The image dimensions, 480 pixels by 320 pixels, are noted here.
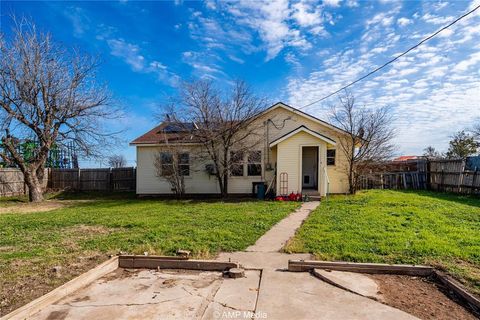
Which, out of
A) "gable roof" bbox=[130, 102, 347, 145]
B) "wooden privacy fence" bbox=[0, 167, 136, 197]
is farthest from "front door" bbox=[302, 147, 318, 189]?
"wooden privacy fence" bbox=[0, 167, 136, 197]

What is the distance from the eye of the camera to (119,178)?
782 inches

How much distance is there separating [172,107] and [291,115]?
20.5 feet

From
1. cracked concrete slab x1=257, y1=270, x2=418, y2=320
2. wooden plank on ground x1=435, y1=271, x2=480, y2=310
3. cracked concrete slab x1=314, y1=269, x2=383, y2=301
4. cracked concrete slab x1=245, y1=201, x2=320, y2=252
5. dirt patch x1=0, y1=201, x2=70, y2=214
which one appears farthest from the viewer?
dirt patch x1=0, y1=201, x2=70, y2=214

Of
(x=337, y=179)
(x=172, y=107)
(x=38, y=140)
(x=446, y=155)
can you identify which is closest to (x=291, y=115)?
(x=337, y=179)

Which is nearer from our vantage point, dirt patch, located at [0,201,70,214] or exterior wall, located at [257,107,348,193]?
dirt patch, located at [0,201,70,214]

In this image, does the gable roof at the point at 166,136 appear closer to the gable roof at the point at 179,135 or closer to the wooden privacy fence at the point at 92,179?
the gable roof at the point at 179,135

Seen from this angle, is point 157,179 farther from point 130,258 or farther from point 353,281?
point 353,281

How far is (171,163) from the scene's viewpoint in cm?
1530

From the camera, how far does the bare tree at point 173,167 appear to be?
1468cm

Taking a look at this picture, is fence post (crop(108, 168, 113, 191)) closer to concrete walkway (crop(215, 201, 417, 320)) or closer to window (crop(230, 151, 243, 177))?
window (crop(230, 151, 243, 177))

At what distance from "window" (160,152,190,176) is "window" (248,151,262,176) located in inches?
131

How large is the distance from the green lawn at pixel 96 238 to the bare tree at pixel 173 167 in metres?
4.60

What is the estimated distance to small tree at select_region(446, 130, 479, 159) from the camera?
27281mm

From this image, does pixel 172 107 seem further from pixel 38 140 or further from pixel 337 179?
pixel 337 179
